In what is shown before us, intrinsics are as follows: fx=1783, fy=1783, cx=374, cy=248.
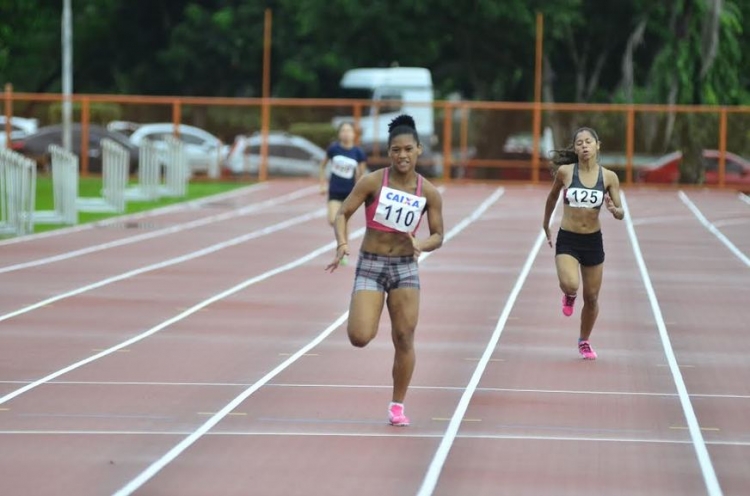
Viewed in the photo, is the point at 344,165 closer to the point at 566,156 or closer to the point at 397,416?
the point at 566,156

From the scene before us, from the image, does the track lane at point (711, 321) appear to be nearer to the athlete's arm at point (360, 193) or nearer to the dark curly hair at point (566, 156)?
the dark curly hair at point (566, 156)

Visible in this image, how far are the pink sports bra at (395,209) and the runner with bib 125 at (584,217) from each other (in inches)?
141

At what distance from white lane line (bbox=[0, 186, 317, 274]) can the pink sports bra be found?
11.2 metres

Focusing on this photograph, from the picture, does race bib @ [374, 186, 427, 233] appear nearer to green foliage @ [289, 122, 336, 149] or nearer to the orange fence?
the orange fence

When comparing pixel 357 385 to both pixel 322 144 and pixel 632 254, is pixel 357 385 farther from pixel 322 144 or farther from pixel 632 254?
pixel 322 144

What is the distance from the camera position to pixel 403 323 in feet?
35.1

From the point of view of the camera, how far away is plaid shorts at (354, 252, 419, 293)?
35.2ft

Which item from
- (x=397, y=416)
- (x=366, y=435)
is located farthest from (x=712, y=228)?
(x=366, y=435)

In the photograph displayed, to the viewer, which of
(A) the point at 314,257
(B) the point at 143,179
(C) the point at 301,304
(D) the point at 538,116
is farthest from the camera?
(D) the point at 538,116

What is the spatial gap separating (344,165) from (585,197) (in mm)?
9045

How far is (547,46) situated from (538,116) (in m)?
10.6

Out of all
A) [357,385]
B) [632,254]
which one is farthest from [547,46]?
[357,385]

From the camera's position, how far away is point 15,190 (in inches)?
1062

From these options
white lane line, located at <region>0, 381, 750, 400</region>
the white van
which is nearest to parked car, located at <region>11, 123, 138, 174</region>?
the white van
